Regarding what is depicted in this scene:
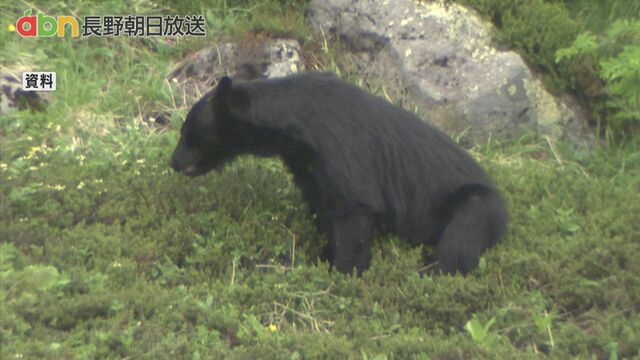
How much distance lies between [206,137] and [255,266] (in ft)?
2.98

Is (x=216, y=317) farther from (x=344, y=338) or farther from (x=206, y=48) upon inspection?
(x=206, y=48)

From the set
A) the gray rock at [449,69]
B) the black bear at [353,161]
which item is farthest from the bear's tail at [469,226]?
the gray rock at [449,69]

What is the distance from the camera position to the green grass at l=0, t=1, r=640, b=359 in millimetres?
5492

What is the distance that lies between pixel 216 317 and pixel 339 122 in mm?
1659

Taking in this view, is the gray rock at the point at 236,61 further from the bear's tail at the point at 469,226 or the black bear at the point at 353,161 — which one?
the bear's tail at the point at 469,226

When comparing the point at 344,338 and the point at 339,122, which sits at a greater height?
the point at 339,122

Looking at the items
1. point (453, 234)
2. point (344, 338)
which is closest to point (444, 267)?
point (453, 234)

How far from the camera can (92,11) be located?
10180 mm

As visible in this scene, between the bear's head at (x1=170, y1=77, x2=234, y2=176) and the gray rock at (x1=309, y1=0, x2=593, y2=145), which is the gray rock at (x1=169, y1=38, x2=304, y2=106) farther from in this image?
the bear's head at (x1=170, y1=77, x2=234, y2=176)

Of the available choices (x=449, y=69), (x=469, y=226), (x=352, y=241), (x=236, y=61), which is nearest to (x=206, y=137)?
(x=352, y=241)

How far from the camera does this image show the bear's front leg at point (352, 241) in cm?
665

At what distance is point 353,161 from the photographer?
669 cm

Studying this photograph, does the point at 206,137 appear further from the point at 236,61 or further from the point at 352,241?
the point at 236,61

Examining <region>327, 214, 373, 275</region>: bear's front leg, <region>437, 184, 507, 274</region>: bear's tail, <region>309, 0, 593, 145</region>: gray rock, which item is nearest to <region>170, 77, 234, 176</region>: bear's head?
<region>327, 214, 373, 275</region>: bear's front leg
